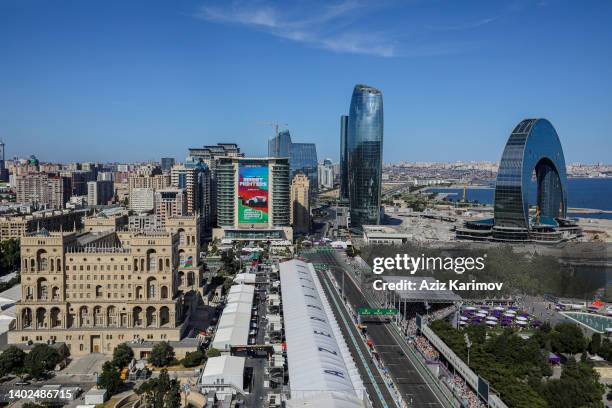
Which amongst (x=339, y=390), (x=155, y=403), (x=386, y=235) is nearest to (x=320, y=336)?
(x=339, y=390)

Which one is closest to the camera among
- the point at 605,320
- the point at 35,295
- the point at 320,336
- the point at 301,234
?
the point at 320,336

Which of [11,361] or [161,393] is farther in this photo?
[11,361]

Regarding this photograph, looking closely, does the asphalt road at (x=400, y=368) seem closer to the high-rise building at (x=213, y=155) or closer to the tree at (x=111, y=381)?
the tree at (x=111, y=381)

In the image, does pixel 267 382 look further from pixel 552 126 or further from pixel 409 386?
pixel 552 126

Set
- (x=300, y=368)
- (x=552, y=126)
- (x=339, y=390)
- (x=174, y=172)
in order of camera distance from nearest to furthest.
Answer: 1. (x=339, y=390)
2. (x=300, y=368)
3. (x=552, y=126)
4. (x=174, y=172)

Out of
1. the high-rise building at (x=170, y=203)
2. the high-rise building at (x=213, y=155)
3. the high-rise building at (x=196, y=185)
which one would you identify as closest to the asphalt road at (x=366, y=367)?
the high-rise building at (x=170, y=203)

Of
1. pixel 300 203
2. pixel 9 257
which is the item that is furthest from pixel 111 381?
pixel 300 203

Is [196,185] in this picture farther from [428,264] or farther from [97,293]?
[97,293]
